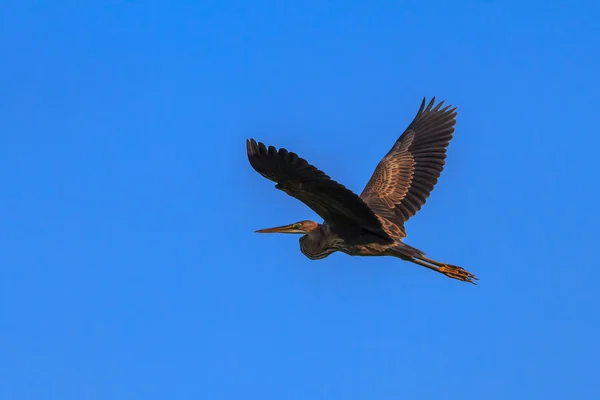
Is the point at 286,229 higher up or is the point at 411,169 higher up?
the point at 411,169

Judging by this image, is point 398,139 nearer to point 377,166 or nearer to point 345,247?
point 377,166

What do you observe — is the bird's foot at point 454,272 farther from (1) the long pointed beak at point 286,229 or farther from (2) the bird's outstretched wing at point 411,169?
(1) the long pointed beak at point 286,229

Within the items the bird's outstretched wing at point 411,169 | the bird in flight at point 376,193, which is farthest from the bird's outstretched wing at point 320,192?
the bird's outstretched wing at point 411,169

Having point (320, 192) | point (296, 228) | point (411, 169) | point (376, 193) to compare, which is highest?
point (411, 169)

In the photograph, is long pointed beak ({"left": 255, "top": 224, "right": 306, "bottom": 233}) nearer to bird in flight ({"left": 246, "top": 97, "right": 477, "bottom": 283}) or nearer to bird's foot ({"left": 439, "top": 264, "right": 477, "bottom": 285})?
bird in flight ({"left": 246, "top": 97, "right": 477, "bottom": 283})

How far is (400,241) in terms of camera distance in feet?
40.6

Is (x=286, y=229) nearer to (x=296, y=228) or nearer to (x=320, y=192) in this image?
(x=296, y=228)

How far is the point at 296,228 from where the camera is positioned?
13273mm

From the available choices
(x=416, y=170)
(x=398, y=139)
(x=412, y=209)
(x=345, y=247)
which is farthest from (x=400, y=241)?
(x=398, y=139)

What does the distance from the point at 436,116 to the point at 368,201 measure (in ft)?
8.69

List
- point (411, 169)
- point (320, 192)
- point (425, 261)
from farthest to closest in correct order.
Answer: point (411, 169) → point (425, 261) → point (320, 192)

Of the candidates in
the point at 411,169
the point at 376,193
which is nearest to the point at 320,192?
the point at 376,193

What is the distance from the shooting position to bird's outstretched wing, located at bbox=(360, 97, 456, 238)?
13844 mm

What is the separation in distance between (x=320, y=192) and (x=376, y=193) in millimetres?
3403
